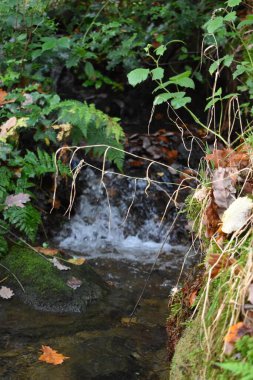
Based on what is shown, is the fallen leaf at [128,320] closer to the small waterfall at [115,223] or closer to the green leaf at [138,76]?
the small waterfall at [115,223]

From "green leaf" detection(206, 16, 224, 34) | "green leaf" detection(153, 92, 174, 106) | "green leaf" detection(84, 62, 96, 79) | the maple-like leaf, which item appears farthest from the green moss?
"green leaf" detection(84, 62, 96, 79)

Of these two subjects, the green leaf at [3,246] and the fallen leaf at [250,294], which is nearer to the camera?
the fallen leaf at [250,294]

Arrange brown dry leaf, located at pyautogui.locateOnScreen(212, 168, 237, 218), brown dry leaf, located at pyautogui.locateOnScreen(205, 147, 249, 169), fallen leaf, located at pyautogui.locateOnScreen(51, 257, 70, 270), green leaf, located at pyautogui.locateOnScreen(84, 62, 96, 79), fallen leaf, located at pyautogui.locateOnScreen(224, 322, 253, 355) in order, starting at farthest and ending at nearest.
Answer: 1. green leaf, located at pyautogui.locateOnScreen(84, 62, 96, 79)
2. fallen leaf, located at pyautogui.locateOnScreen(51, 257, 70, 270)
3. brown dry leaf, located at pyautogui.locateOnScreen(205, 147, 249, 169)
4. brown dry leaf, located at pyautogui.locateOnScreen(212, 168, 237, 218)
5. fallen leaf, located at pyautogui.locateOnScreen(224, 322, 253, 355)

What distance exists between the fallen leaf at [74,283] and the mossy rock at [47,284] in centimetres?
3

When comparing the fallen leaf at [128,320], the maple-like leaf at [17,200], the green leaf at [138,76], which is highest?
the green leaf at [138,76]

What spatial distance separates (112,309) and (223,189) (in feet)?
5.77

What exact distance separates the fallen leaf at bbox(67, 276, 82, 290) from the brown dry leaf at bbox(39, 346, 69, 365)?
0.79 metres

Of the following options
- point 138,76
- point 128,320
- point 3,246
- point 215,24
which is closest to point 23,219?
point 3,246

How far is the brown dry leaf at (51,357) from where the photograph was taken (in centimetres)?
309

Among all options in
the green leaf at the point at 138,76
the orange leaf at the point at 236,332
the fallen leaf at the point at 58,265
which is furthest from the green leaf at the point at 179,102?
the fallen leaf at the point at 58,265

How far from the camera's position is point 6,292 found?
3.88 meters

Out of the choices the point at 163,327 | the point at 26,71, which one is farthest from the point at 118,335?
the point at 26,71

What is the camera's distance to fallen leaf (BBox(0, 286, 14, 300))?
386 centimetres

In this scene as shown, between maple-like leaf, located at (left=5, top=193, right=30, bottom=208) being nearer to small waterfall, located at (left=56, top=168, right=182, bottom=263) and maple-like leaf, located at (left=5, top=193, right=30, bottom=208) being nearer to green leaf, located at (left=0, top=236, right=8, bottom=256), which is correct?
green leaf, located at (left=0, top=236, right=8, bottom=256)
